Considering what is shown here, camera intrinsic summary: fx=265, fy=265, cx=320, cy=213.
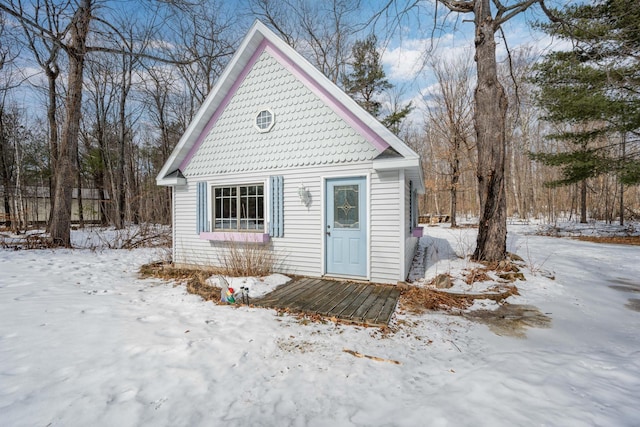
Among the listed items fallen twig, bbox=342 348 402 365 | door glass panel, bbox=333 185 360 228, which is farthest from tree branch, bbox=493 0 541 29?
fallen twig, bbox=342 348 402 365

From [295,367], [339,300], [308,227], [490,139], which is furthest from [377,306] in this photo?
[490,139]

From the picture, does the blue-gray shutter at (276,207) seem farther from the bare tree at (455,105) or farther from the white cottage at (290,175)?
the bare tree at (455,105)

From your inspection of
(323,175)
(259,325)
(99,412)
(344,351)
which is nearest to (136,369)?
(99,412)

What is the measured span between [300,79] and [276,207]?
2941 mm

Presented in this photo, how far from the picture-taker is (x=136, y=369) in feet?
7.97

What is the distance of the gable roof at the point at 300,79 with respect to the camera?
5070 mm

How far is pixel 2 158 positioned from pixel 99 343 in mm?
24841

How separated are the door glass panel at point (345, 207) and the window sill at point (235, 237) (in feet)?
5.64

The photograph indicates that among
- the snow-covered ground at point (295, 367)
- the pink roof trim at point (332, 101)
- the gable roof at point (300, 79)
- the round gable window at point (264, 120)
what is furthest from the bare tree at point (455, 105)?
the round gable window at point (264, 120)

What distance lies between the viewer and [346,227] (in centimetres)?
567

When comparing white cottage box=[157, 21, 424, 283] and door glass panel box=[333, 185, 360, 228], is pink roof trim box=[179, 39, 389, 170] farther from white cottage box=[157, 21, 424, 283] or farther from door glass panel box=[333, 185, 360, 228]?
door glass panel box=[333, 185, 360, 228]

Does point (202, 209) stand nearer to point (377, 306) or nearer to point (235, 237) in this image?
point (235, 237)

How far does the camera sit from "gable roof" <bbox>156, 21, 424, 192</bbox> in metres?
5.07

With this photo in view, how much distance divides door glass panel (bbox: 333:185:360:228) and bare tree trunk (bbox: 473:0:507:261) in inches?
121
